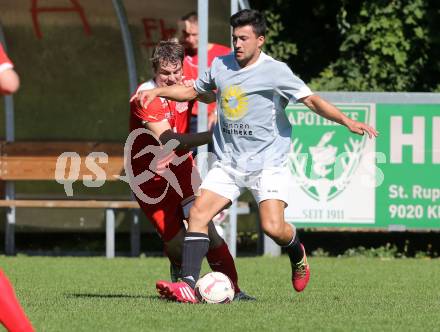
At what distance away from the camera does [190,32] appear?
492 inches

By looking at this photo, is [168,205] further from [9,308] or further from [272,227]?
[9,308]

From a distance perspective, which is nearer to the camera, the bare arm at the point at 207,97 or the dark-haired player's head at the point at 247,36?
the dark-haired player's head at the point at 247,36

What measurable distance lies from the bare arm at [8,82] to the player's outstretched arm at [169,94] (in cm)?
227

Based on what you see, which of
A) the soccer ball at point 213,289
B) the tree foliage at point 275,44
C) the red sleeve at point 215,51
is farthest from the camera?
the tree foliage at point 275,44

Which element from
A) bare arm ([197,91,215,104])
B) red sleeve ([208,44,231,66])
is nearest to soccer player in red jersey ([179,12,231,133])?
red sleeve ([208,44,231,66])

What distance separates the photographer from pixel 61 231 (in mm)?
15273

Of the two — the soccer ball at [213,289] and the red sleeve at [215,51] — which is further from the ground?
the red sleeve at [215,51]

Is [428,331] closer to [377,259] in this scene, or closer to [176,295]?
[176,295]

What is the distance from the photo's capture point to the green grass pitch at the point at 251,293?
24.3 feet

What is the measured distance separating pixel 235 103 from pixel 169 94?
0.45 metres

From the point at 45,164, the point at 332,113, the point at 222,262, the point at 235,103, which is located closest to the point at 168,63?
the point at 235,103

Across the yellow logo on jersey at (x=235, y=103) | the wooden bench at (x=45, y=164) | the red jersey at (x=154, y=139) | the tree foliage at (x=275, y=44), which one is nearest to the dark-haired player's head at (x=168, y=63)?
the red jersey at (x=154, y=139)

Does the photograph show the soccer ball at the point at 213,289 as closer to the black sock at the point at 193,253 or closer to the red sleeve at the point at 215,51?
the black sock at the point at 193,253

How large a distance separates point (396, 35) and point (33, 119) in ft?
14.6
